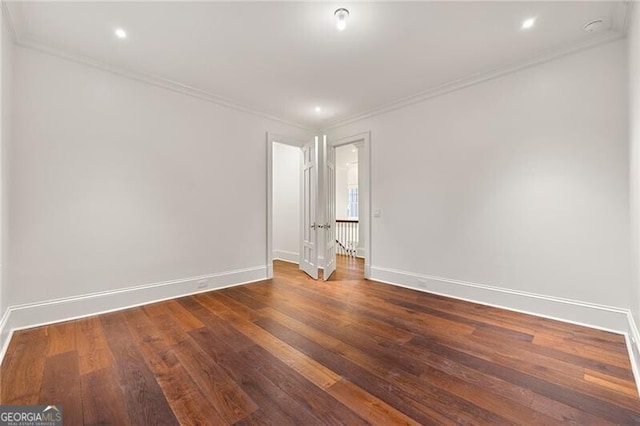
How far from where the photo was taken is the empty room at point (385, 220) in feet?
5.71

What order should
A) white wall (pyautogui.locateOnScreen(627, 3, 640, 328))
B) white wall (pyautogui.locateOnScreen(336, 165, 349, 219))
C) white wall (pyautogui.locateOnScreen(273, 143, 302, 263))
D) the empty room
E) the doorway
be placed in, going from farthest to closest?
white wall (pyautogui.locateOnScreen(336, 165, 349, 219)) → white wall (pyautogui.locateOnScreen(273, 143, 302, 263)) → the doorway → white wall (pyautogui.locateOnScreen(627, 3, 640, 328)) → the empty room

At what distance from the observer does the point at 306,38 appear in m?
2.53

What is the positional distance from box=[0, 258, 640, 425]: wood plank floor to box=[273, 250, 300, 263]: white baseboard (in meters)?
2.84

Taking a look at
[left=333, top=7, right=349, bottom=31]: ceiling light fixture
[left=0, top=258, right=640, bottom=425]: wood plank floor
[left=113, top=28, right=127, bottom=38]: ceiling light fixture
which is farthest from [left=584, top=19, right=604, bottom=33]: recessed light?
[left=113, top=28, right=127, bottom=38]: ceiling light fixture

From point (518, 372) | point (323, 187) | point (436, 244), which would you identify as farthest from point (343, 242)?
point (518, 372)

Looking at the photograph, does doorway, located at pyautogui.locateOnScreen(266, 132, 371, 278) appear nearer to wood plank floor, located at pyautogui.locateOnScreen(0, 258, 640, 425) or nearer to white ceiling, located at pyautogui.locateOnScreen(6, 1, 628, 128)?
white ceiling, located at pyautogui.locateOnScreen(6, 1, 628, 128)

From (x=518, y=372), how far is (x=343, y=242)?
5.25m

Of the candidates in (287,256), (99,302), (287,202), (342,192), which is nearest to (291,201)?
(287,202)

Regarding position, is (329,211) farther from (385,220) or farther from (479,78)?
(479,78)

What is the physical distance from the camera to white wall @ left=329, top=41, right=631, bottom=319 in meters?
2.54

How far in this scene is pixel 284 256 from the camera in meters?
6.22

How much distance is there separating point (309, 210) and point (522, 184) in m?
3.12

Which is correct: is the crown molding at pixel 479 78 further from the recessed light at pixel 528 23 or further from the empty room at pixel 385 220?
the recessed light at pixel 528 23

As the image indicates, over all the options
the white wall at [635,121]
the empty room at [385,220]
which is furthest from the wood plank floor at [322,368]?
the white wall at [635,121]
